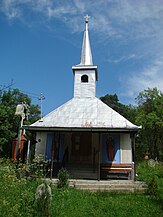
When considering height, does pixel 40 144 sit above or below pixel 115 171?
above

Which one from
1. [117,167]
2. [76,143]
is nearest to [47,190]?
[117,167]

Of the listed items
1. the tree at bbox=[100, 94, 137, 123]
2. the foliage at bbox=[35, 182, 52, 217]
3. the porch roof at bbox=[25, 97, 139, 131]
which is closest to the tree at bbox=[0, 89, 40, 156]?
the porch roof at bbox=[25, 97, 139, 131]

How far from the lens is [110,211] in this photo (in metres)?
8.00

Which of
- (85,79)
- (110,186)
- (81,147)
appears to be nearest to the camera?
(110,186)

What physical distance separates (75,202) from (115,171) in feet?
18.2

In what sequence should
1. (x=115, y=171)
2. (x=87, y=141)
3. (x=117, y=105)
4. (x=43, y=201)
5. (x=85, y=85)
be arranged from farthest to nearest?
1. (x=117, y=105)
2. (x=85, y=85)
3. (x=87, y=141)
4. (x=115, y=171)
5. (x=43, y=201)

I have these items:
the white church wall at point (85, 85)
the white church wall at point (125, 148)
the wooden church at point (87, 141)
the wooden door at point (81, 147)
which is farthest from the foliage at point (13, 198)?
the white church wall at point (85, 85)

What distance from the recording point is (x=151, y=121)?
31000 mm

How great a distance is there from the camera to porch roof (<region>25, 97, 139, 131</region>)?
13.5 metres

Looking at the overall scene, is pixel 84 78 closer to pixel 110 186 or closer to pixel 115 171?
pixel 115 171

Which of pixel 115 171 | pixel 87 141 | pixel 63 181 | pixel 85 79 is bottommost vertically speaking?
pixel 63 181

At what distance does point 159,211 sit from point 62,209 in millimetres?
3045

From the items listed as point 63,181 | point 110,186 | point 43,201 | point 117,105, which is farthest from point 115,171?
point 117,105

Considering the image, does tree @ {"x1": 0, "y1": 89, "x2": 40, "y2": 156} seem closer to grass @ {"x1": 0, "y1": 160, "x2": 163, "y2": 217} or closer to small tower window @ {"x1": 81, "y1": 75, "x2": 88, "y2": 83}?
small tower window @ {"x1": 81, "y1": 75, "x2": 88, "y2": 83}
